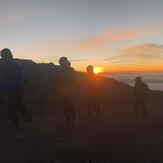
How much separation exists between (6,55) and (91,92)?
5560 millimetres

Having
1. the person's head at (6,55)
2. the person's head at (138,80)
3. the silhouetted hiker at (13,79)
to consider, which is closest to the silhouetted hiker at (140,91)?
the person's head at (138,80)

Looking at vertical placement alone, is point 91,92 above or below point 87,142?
above

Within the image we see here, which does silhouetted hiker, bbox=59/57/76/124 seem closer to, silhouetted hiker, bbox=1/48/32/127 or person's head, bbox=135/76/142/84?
silhouetted hiker, bbox=1/48/32/127

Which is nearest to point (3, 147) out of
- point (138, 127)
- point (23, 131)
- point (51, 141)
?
point (51, 141)

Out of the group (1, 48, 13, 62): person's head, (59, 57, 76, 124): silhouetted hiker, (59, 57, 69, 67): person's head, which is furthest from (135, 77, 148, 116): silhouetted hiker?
(1, 48, 13, 62): person's head

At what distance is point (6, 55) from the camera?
16016 millimetres

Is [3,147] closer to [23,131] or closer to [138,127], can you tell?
[23,131]

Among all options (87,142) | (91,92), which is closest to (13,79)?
(87,142)

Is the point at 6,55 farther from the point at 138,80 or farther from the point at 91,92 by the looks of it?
the point at 138,80

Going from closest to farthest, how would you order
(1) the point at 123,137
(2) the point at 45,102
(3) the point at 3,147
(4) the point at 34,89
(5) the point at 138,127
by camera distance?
1. (3) the point at 3,147
2. (1) the point at 123,137
3. (5) the point at 138,127
4. (2) the point at 45,102
5. (4) the point at 34,89

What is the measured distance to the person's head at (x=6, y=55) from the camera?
16.0 meters

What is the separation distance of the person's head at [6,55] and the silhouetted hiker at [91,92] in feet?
15.4

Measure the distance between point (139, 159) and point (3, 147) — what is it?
3.74 metres

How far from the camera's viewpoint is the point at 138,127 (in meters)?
16.5
